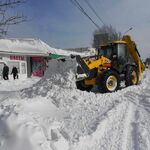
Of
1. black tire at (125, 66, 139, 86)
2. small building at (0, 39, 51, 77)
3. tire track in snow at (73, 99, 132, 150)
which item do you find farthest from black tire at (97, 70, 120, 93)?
small building at (0, 39, 51, 77)

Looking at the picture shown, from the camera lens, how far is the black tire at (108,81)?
12789 millimetres

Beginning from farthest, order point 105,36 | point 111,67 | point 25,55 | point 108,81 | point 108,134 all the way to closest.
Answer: point 105,36 → point 25,55 → point 111,67 → point 108,81 → point 108,134

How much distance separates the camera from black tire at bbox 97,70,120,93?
12.8 m

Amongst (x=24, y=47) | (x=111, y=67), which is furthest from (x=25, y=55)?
(x=111, y=67)

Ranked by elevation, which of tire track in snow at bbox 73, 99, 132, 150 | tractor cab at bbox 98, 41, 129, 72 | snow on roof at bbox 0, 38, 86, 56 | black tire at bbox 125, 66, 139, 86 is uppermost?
snow on roof at bbox 0, 38, 86, 56

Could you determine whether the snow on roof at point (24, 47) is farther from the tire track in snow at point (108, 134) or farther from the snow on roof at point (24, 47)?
the tire track in snow at point (108, 134)

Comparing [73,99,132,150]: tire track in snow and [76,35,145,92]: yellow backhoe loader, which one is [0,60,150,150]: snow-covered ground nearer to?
[73,99,132,150]: tire track in snow

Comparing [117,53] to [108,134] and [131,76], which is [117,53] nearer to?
[131,76]

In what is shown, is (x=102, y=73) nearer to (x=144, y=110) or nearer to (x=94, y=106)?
(x=94, y=106)

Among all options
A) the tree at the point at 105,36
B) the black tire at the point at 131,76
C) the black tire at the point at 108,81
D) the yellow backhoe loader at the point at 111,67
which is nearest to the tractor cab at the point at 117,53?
the yellow backhoe loader at the point at 111,67

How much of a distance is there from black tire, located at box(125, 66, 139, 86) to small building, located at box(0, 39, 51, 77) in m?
16.4

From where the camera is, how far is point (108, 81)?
13.0 m

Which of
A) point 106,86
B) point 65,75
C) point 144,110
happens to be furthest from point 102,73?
point 144,110

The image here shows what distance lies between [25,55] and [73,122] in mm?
24490
